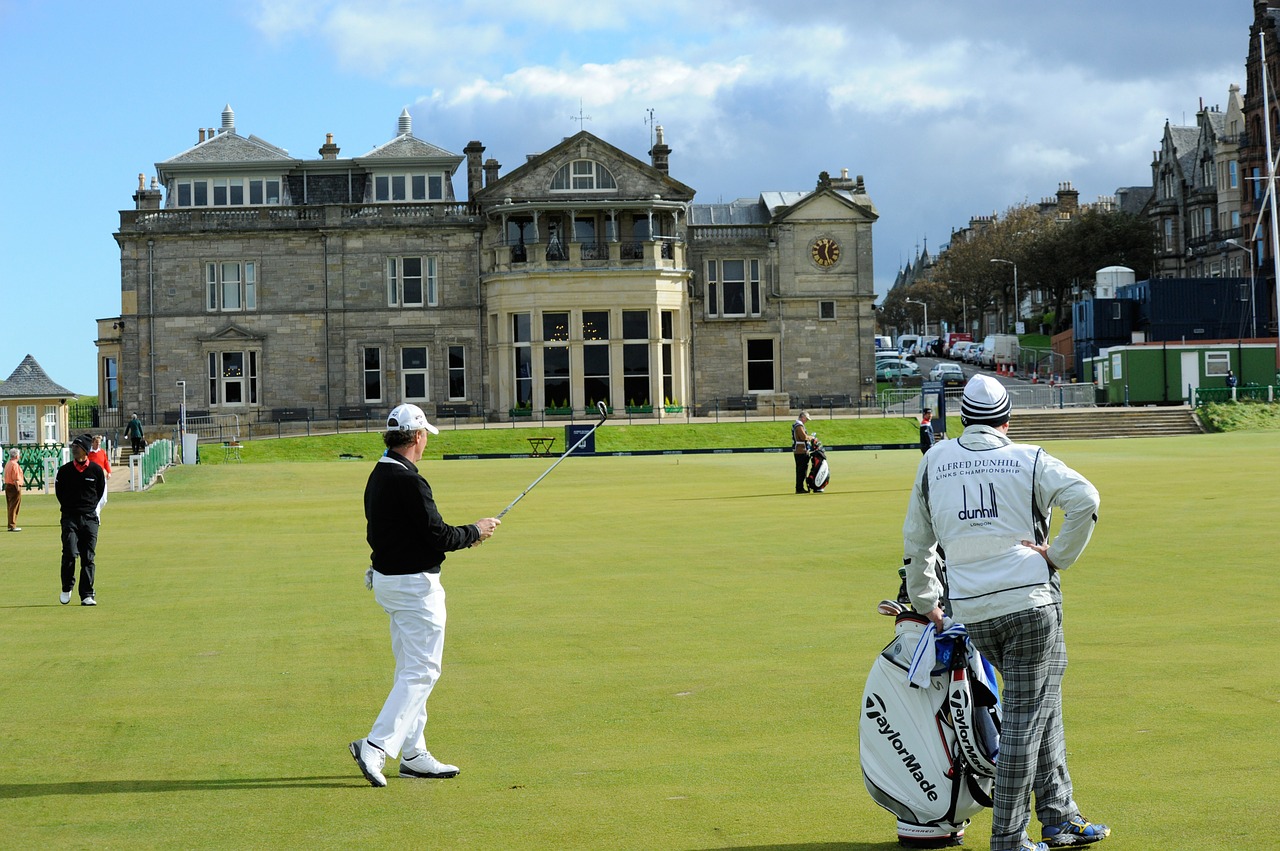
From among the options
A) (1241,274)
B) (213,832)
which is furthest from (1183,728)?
(1241,274)

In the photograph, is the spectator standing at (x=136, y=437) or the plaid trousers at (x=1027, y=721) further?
the spectator standing at (x=136, y=437)

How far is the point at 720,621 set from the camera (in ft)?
44.5

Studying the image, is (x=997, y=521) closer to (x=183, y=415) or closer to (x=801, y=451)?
(x=801, y=451)

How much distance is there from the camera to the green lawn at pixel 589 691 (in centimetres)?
711

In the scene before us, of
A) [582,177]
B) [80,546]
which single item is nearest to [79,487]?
[80,546]

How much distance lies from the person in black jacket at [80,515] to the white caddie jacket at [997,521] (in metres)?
11.8

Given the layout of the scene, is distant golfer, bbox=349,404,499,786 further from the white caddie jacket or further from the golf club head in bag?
the golf club head in bag

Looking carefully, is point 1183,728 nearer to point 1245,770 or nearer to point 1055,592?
point 1245,770

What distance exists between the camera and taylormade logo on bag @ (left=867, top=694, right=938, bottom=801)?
256 inches

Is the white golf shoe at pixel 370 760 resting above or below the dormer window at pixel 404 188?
below

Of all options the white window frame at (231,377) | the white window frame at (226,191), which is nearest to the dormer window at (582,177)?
the white window frame at (226,191)

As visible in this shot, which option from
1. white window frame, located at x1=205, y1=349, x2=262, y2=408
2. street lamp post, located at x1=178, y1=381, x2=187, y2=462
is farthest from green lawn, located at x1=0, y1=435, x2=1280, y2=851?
white window frame, located at x1=205, y1=349, x2=262, y2=408

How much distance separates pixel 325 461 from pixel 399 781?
45.1 metres

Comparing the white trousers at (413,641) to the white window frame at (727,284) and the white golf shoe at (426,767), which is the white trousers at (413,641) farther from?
the white window frame at (727,284)
